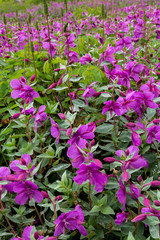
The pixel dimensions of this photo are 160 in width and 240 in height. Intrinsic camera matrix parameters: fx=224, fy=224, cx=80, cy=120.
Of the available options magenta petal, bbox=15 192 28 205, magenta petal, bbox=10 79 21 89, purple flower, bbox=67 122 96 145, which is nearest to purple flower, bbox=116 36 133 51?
magenta petal, bbox=10 79 21 89

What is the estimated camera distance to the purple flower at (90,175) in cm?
102

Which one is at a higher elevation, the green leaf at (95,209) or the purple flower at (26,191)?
the purple flower at (26,191)

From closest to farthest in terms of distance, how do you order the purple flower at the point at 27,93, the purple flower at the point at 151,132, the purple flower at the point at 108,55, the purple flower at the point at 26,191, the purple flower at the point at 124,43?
the purple flower at the point at 26,191, the purple flower at the point at 151,132, the purple flower at the point at 27,93, the purple flower at the point at 108,55, the purple flower at the point at 124,43

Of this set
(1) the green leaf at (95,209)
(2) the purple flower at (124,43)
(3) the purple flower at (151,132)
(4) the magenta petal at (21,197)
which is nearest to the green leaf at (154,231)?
(1) the green leaf at (95,209)

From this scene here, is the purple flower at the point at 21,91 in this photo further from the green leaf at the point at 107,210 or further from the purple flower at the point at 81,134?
the green leaf at the point at 107,210

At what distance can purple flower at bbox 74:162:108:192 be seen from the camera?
1.02m

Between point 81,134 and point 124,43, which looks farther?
point 124,43

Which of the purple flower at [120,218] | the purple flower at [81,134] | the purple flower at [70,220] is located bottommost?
the purple flower at [120,218]

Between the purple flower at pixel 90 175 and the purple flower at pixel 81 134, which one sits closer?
the purple flower at pixel 90 175

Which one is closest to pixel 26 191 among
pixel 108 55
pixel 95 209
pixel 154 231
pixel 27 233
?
pixel 27 233

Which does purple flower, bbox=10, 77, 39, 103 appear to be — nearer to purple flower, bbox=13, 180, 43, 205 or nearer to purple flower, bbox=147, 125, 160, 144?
purple flower, bbox=13, 180, 43, 205

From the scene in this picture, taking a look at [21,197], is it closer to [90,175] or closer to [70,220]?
[70,220]

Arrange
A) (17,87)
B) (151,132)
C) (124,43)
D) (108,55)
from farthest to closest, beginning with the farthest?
(124,43)
(108,55)
(17,87)
(151,132)

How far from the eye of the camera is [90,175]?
106 centimetres
